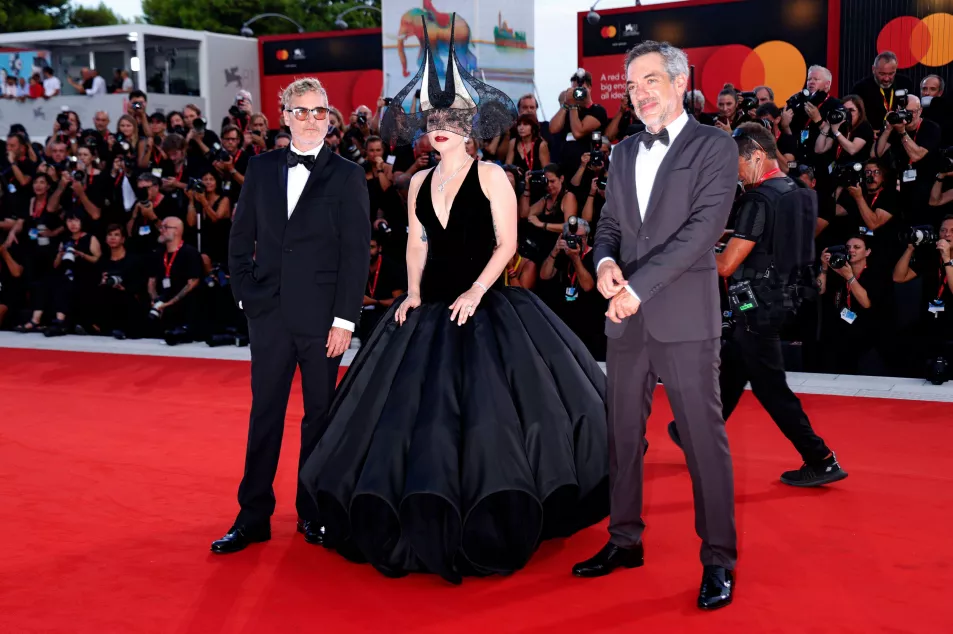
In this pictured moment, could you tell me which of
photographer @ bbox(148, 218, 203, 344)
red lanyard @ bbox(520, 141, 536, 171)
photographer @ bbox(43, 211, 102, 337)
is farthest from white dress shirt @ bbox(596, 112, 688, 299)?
photographer @ bbox(43, 211, 102, 337)

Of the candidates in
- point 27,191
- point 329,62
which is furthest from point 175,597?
point 329,62

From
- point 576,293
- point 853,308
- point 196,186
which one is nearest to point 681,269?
point 853,308

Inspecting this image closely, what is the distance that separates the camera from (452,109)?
3.60 m

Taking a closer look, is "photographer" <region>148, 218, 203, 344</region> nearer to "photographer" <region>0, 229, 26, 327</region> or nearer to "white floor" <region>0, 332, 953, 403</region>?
"white floor" <region>0, 332, 953, 403</region>

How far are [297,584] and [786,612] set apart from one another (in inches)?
64.0

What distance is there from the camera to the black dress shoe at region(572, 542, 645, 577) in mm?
3436

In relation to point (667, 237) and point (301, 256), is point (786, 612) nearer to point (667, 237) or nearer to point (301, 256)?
point (667, 237)

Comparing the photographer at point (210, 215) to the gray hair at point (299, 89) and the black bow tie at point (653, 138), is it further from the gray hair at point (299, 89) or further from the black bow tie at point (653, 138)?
the black bow tie at point (653, 138)

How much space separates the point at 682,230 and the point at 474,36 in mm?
13313

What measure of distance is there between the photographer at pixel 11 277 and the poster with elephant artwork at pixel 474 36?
24.1ft

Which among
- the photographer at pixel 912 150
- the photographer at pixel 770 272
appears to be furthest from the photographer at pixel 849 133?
the photographer at pixel 770 272

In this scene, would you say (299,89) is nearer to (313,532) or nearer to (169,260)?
(313,532)

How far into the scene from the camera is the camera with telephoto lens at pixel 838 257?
264 inches

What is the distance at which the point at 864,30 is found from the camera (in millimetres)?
11469
